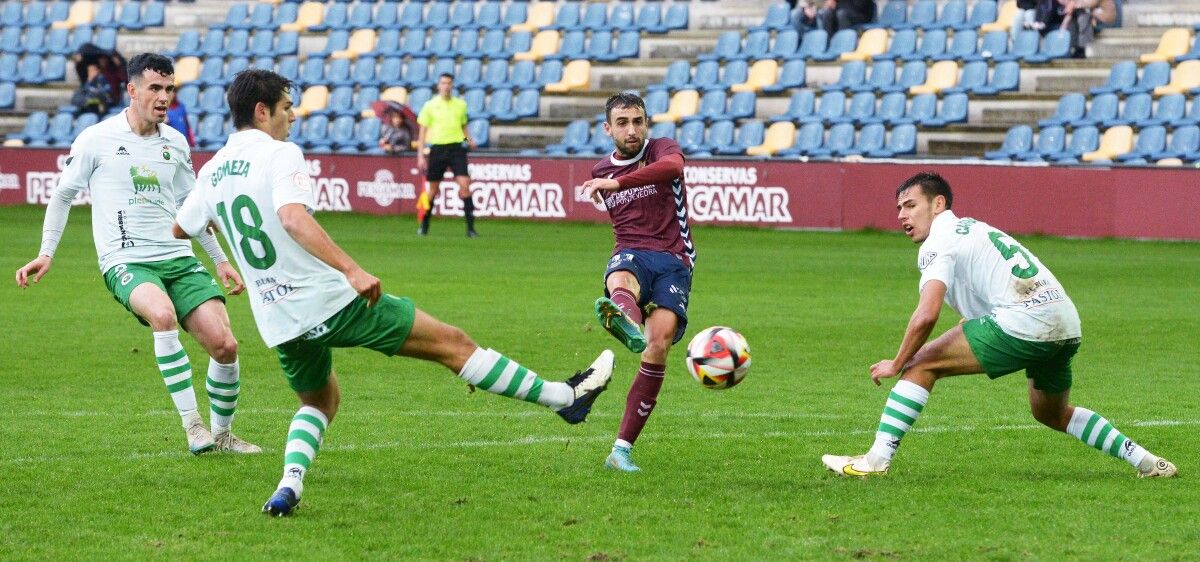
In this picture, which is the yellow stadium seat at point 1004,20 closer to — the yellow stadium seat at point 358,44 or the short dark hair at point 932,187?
the yellow stadium seat at point 358,44

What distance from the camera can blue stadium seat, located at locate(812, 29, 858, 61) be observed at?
2825cm

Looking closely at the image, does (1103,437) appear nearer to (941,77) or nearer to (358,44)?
(941,77)

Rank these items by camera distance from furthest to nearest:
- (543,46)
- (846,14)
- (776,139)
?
(543,46)
(846,14)
(776,139)

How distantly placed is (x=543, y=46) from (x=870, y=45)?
6.82m

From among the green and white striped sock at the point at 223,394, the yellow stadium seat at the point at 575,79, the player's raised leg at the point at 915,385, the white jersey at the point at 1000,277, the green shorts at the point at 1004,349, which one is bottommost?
the green and white striped sock at the point at 223,394

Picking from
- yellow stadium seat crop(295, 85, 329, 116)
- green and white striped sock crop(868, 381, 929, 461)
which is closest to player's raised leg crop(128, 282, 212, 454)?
green and white striped sock crop(868, 381, 929, 461)

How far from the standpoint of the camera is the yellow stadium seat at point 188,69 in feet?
112

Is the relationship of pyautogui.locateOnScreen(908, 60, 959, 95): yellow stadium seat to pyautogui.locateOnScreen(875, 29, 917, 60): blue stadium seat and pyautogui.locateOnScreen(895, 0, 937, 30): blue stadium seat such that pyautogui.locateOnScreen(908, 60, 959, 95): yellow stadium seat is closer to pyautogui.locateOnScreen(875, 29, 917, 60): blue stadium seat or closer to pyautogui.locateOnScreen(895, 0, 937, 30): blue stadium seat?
pyautogui.locateOnScreen(875, 29, 917, 60): blue stadium seat

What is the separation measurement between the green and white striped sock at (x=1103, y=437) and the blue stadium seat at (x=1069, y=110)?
18285mm

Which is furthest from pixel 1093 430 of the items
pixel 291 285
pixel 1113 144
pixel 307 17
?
pixel 307 17

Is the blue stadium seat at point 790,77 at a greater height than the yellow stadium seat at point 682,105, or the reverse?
the blue stadium seat at point 790,77

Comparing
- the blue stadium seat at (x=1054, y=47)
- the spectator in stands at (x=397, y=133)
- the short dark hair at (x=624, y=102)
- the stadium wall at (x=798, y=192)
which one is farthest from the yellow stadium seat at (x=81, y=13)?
the short dark hair at (x=624, y=102)

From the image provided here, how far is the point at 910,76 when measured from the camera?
26922mm

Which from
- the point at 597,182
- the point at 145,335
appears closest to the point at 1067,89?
the point at 145,335
